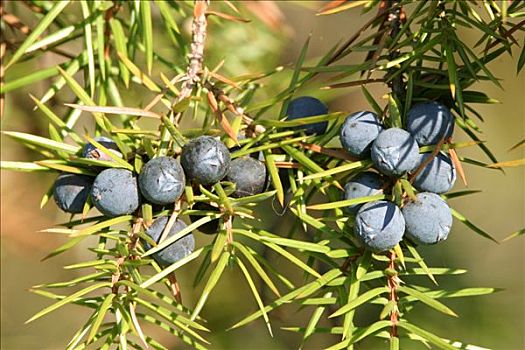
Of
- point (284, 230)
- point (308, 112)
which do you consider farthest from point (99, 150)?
point (284, 230)

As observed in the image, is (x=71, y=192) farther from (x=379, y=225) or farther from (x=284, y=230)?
(x=284, y=230)

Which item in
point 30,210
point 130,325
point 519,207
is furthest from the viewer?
point 519,207

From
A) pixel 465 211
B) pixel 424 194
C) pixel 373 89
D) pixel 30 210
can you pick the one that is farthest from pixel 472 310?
pixel 424 194

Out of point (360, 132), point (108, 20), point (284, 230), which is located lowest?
point (284, 230)

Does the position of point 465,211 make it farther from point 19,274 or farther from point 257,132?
point 257,132

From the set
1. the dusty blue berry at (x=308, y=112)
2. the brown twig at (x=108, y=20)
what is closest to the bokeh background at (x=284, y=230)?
the brown twig at (x=108, y=20)

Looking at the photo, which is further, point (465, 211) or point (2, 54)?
point (465, 211)
